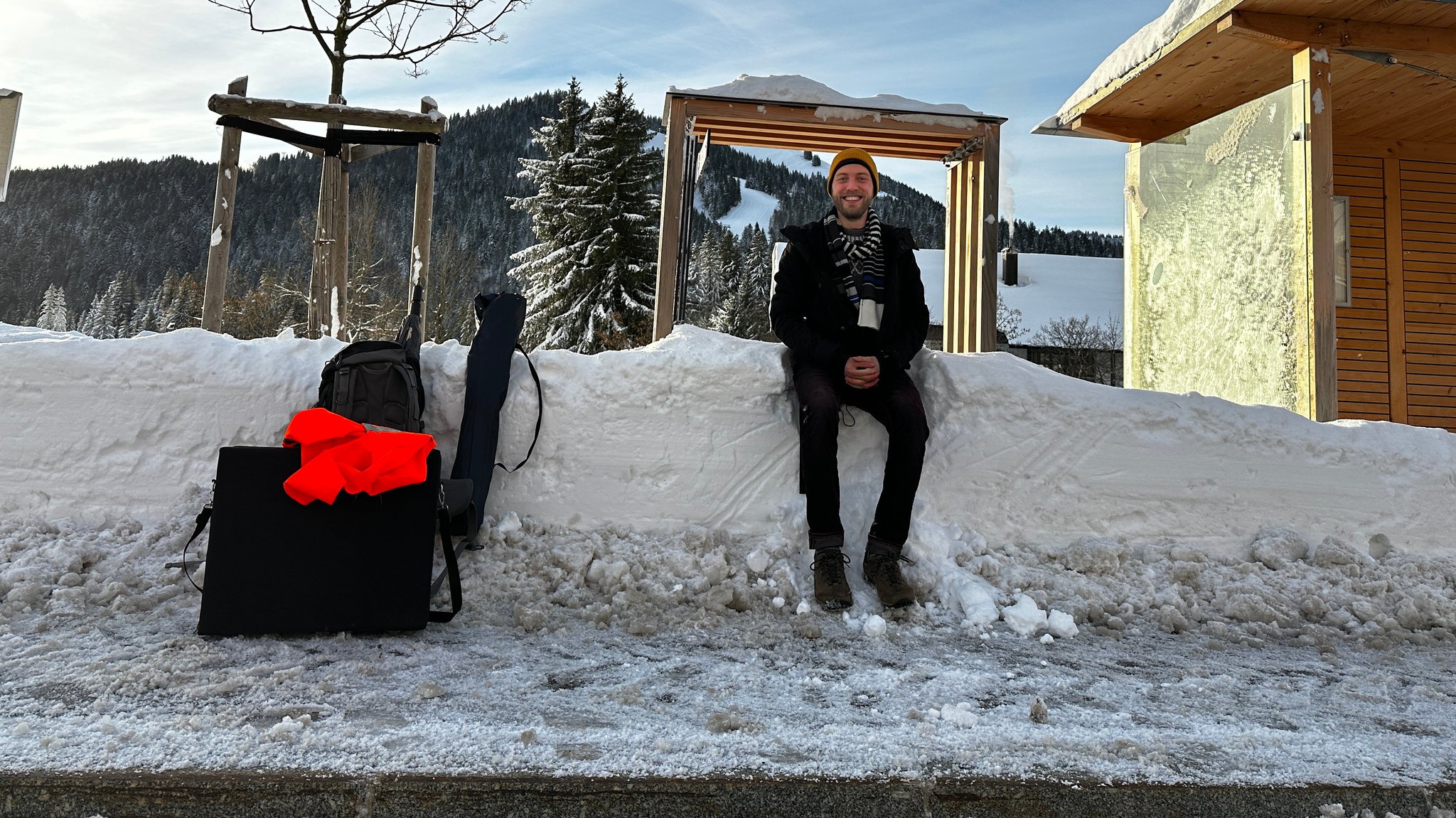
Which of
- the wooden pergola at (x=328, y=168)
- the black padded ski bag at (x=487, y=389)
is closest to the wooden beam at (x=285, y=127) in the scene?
the wooden pergola at (x=328, y=168)

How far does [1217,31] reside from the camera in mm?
5047

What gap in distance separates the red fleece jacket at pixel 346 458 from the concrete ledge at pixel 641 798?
107cm

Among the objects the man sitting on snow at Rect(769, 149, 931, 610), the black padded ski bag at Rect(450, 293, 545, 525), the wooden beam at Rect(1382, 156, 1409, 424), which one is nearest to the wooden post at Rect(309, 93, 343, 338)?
the black padded ski bag at Rect(450, 293, 545, 525)

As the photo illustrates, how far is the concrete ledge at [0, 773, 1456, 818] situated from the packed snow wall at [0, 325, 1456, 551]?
66.5 inches

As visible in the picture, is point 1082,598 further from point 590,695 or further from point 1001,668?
point 590,695

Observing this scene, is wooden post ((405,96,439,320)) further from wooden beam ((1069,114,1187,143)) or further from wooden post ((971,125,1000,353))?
wooden beam ((1069,114,1187,143))

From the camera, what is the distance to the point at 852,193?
3.63 meters

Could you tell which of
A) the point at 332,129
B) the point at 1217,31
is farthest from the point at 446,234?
the point at 1217,31

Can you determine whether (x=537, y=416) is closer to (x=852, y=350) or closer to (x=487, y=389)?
(x=487, y=389)

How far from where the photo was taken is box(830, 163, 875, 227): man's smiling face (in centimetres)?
362

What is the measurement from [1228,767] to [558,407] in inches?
102

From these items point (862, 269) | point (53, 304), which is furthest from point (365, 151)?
point (53, 304)

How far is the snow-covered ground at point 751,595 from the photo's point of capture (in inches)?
72.2

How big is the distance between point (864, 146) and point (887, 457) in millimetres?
3576
